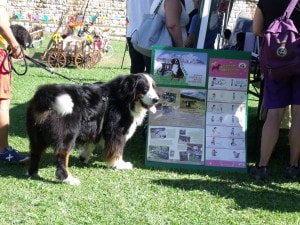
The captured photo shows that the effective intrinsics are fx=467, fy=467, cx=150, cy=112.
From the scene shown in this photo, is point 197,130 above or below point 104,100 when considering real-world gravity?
below

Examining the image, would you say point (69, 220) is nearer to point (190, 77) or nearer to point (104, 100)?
point (104, 100)

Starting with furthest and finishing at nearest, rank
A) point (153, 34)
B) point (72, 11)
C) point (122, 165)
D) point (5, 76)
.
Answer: point (72, 11) < point (153, 34) < point (122, 165) < point (5, 76)

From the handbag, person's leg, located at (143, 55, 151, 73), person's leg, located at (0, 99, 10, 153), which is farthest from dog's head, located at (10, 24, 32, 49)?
person's leg, located at (143, 55, 151, 73)

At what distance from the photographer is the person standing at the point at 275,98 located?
3881 millimetres

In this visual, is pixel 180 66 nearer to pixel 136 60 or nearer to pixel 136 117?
pixel 136 117

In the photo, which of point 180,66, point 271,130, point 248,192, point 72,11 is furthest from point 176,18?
point 72,11

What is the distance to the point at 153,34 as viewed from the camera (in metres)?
4.75

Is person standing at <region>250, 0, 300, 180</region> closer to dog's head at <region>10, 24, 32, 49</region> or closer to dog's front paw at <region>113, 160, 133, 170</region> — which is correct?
dog's front paw at <region>113, 160, 133, 170</region>

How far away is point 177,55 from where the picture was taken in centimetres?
444

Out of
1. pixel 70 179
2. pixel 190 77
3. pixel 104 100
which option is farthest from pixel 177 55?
pixel 70 179

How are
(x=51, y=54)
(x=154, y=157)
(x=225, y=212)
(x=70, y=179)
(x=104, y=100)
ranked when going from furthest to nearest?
1. (x=51, y=54)
2. (x=154, y=157)
3. (x=104, y=100)
4. (x=70, y=179)
5. (x=225, y=212)

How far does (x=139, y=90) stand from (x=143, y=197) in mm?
1060

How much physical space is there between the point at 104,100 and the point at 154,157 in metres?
0.75

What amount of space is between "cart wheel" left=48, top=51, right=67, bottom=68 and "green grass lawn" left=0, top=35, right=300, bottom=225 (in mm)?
6904
